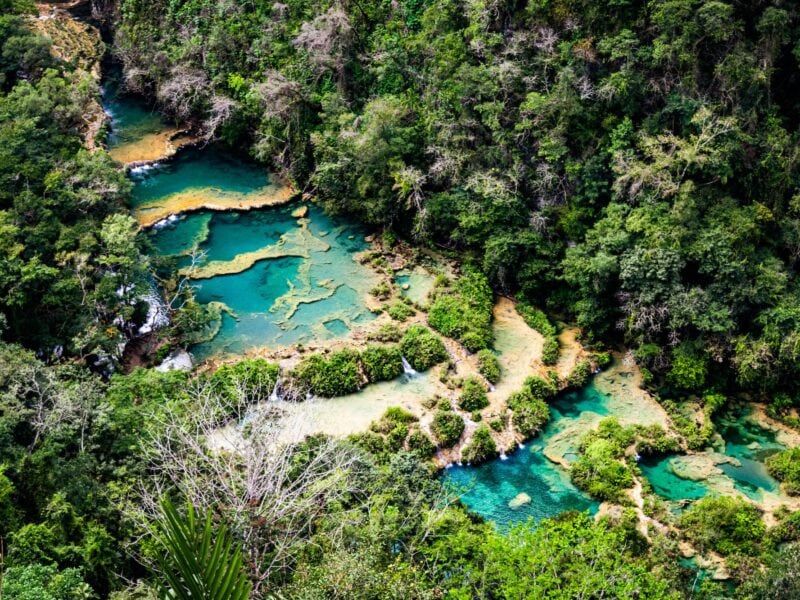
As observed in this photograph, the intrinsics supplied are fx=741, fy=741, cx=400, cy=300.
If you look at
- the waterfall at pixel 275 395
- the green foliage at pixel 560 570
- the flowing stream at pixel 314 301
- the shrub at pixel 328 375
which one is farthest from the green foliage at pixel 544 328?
the waterfall at pixel 275 395

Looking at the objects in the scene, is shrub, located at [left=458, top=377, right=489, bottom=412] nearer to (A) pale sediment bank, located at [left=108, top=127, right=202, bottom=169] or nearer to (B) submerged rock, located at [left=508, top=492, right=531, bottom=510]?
(B) submerged rock, located at [left=508, top=492, right=531, bottom=510]

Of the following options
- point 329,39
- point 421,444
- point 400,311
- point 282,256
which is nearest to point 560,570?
point 421,444

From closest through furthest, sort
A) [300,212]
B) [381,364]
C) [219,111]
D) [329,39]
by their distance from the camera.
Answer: [381,364], [329,39], [300,212], [219,111]

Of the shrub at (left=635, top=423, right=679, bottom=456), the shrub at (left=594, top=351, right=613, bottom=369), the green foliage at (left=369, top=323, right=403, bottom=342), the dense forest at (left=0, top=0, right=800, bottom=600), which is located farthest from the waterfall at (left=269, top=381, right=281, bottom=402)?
the shrub at (left=635, top=423, right=679, bottom=456)

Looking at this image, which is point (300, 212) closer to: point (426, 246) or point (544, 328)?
point (426, 246)

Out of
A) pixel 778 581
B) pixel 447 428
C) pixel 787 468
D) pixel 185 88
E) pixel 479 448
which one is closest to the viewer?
pixel 778 581

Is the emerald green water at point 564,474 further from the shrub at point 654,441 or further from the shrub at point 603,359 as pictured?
the shrub at point 603,359
